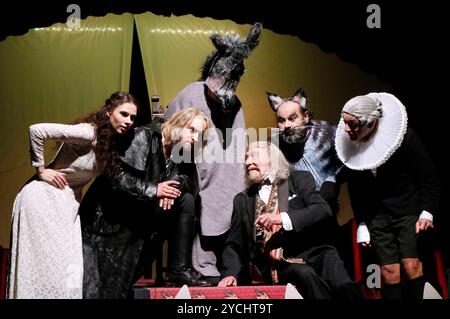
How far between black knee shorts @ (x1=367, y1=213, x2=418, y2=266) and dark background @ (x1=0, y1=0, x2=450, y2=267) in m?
1.08

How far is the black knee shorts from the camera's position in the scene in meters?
3.93

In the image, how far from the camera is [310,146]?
4344 mm

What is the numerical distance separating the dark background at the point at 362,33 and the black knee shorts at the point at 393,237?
42.6 inches

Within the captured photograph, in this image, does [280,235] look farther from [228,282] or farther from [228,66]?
[228,66]

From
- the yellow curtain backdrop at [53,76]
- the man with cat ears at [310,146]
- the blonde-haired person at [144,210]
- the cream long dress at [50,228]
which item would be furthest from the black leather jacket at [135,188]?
the yellow curtain backdrop at [53,76]

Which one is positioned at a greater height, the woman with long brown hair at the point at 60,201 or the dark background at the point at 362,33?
the dark background at the point at 362,33

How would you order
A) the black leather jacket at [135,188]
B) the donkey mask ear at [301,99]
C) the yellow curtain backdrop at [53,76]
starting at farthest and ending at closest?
the yellow curtain backdrop at [53,76]
the donkey mask ear at [301,99]
the black leather jacket at [135,188]

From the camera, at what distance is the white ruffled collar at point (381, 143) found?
3.96 m

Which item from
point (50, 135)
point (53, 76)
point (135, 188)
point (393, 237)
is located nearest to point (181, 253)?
point (135, 188)

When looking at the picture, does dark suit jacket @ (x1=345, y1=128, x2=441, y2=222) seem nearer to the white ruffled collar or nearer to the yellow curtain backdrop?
the white ruffled collar

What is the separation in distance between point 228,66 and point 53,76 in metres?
1.40

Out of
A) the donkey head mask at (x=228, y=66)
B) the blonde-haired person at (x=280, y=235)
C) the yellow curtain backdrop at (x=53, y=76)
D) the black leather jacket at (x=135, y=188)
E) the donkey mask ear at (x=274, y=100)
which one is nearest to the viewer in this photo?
the blonde-haired person at (x=280, y=235)

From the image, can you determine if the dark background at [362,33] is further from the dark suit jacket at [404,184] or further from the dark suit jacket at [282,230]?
the dark suit jacket at [282,230]

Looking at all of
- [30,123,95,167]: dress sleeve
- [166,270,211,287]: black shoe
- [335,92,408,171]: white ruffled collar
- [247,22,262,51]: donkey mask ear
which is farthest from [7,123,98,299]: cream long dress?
[335,92,408,171]: white ruffled collar
